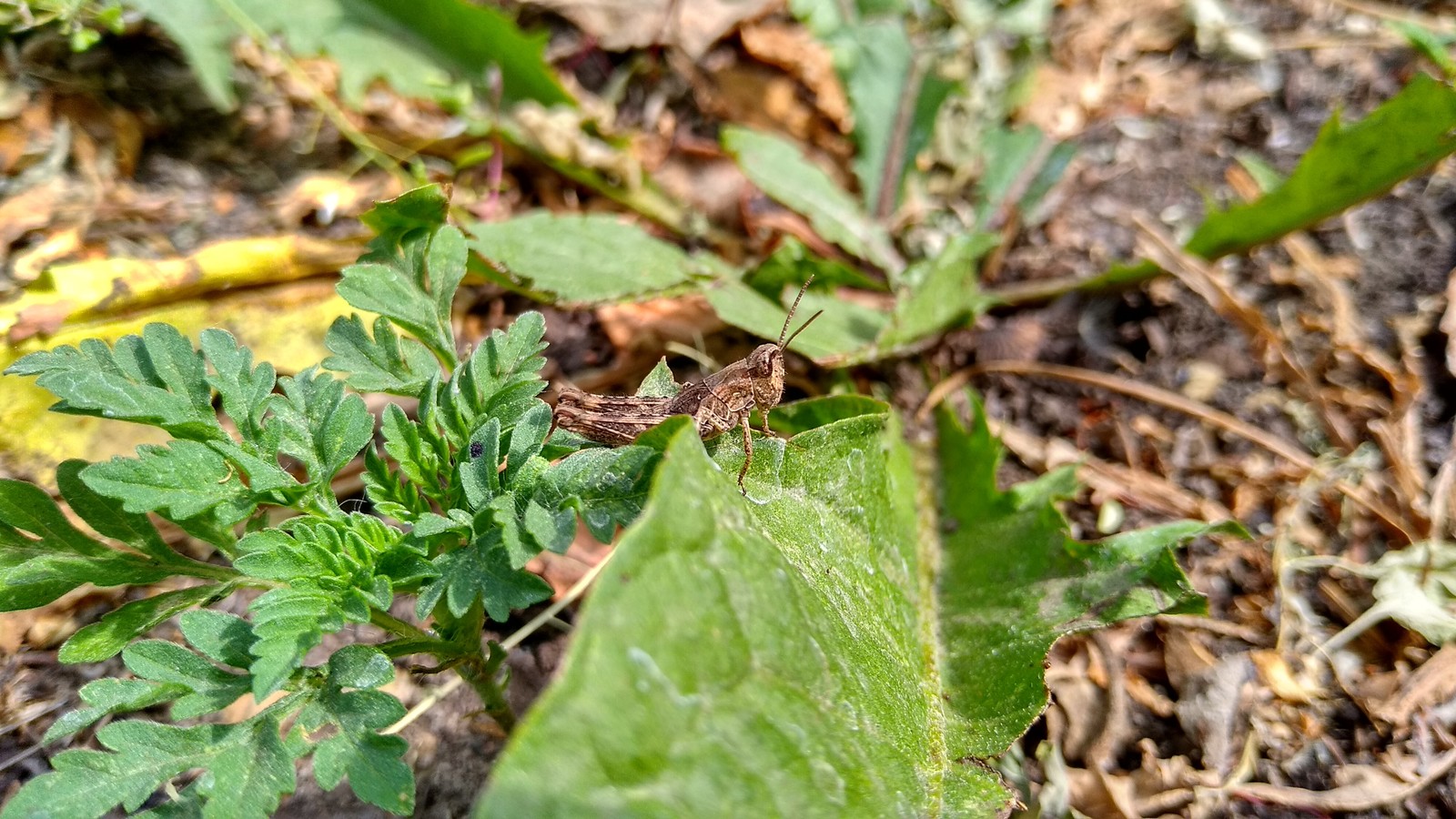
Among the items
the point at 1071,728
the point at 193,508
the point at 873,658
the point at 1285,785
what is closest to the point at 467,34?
the point at 193,508

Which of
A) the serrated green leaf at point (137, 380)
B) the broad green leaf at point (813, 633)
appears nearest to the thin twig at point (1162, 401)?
the broad green leaf at point (813, 633)

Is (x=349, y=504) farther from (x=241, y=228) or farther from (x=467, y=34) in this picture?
(x=467, y=34)

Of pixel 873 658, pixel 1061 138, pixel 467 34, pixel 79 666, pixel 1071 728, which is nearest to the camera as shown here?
pixel 873 658

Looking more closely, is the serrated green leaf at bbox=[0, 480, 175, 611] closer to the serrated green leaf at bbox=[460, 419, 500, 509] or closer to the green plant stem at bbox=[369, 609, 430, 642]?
the green plant stem at bbox=[369, 609, 430, 642]

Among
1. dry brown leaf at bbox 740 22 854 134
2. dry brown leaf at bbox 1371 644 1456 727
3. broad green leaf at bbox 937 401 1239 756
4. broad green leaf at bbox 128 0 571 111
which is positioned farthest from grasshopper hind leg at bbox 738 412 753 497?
dry brown leaf at bbox 740 22 854 134

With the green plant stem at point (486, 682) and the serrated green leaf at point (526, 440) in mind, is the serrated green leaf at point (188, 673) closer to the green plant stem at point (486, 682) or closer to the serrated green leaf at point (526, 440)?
the green plant stem at point (486, 682)
